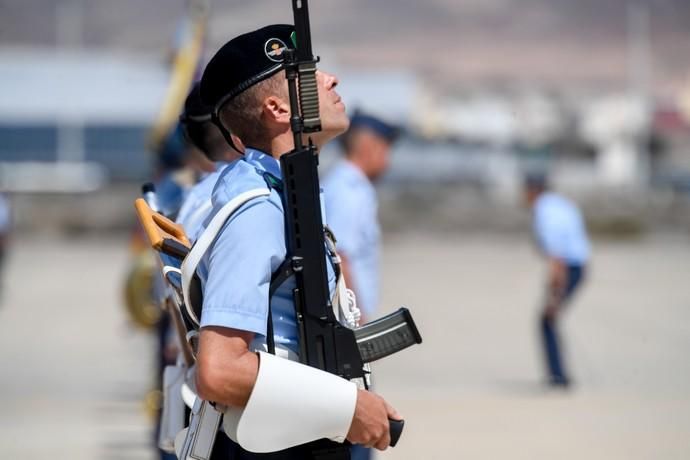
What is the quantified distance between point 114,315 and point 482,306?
5.23 meters

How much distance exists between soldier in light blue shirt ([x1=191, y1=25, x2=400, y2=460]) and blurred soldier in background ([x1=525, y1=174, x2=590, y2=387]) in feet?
23.8

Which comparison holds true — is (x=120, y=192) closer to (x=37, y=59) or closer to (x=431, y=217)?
(x=431, y=217)

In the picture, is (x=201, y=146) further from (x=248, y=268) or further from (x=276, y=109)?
(x=248, y=268)

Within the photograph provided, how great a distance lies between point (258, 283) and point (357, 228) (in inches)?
126

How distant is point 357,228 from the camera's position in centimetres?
582

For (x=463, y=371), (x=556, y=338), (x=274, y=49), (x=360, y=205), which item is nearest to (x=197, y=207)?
(x=274, y=49)

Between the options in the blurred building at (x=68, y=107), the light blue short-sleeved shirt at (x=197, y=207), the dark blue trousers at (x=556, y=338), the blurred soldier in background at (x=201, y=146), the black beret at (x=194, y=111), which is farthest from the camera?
the blurred building at (x=68, y=107)

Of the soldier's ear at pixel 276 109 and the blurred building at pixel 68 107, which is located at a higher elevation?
the blurred building at pixel 68 107

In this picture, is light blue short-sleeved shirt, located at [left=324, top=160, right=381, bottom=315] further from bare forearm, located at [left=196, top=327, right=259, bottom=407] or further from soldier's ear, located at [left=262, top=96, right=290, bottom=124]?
bare forearm, located at [left=196, top=327, right=259, bottom=407]

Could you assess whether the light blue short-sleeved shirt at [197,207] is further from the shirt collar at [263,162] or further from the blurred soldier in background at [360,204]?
the blurred soldier in background at [360,204]

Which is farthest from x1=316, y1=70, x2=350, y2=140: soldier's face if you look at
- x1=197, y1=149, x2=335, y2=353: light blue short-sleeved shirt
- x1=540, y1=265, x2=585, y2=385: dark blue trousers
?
x1=540, y1=265, x2=585, y2=385: dark blue trousers

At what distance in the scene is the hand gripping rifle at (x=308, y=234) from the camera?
2746mm

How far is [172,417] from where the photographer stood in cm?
387

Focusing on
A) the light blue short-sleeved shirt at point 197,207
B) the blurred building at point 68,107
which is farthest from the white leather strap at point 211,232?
the blurred building at point 68,107
